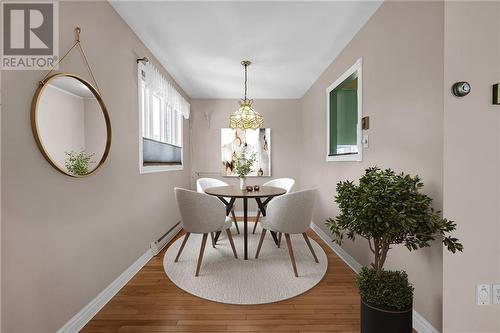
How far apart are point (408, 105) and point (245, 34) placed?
1690 millimetres

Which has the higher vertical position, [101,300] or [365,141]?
[365,141]

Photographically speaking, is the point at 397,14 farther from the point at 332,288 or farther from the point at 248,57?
the point at 332,288

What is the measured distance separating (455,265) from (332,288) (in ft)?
3.26

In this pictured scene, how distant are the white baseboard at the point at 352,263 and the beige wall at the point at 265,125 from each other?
1.54 metres

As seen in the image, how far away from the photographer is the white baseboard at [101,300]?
5.09 feet

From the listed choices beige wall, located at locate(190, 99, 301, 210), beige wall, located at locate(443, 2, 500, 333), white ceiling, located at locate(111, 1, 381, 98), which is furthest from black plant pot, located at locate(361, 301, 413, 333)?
beige wall, located at locate(190, 99, 301, 210)

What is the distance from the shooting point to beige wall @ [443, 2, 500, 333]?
138 cm

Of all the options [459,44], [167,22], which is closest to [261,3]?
[167,22]

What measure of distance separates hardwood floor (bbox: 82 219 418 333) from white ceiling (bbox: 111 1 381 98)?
246 cm

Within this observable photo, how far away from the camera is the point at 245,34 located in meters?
2.46

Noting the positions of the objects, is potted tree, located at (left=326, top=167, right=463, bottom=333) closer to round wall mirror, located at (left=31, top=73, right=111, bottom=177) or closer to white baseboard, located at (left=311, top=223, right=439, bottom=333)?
white baseboard, located at (left=311, top=223, right=439, bottom=333)

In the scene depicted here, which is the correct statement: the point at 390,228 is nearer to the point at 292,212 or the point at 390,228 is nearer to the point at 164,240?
the point at 292,212

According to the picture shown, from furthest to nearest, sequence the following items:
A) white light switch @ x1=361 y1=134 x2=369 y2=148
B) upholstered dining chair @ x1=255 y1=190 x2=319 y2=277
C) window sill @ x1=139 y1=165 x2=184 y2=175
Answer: window sill @ x1=139 y1=165 x2=184 y2=175
upholstered dining chair @ x1=255 y1=190 x2=319 y2=277
white light switch @ x1=361 y1=134 x2=369 y2=148

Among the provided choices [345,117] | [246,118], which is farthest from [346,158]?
[246,118]
